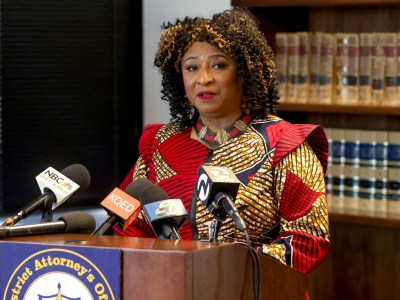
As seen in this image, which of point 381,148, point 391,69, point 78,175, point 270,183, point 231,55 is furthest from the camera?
point 381,148

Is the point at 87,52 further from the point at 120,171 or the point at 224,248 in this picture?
the point at 224,248

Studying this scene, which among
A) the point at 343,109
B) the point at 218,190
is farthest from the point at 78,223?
the point at 343,109

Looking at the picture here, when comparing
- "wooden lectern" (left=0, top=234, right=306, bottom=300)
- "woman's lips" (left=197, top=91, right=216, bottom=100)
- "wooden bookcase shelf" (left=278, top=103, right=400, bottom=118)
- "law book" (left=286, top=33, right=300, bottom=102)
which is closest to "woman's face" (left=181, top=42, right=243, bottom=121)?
"woman's lips" (left=197, top=91, right=216, bottom=100)

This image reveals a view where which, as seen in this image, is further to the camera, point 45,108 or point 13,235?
point 45,108

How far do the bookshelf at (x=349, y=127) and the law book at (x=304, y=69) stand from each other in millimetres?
69

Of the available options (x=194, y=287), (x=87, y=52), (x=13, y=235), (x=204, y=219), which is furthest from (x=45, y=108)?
(x=194, y=287)

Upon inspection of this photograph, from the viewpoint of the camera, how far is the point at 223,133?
7.97 feet

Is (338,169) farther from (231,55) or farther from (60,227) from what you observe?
(60,227)

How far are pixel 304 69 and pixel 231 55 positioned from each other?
→ 142 centimetres

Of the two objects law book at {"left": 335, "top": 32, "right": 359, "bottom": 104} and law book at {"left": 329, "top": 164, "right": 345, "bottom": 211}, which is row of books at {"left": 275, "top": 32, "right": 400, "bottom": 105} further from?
law book at {"left": 329, "top": 164, "right": 345, "bottom": 211}

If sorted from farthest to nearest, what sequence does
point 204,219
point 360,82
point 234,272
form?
point 360,82 → point 204,219 → point 234,272

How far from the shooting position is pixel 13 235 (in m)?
1.74

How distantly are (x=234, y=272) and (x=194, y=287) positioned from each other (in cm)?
15

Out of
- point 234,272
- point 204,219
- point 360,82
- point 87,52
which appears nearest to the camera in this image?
point 234,272
